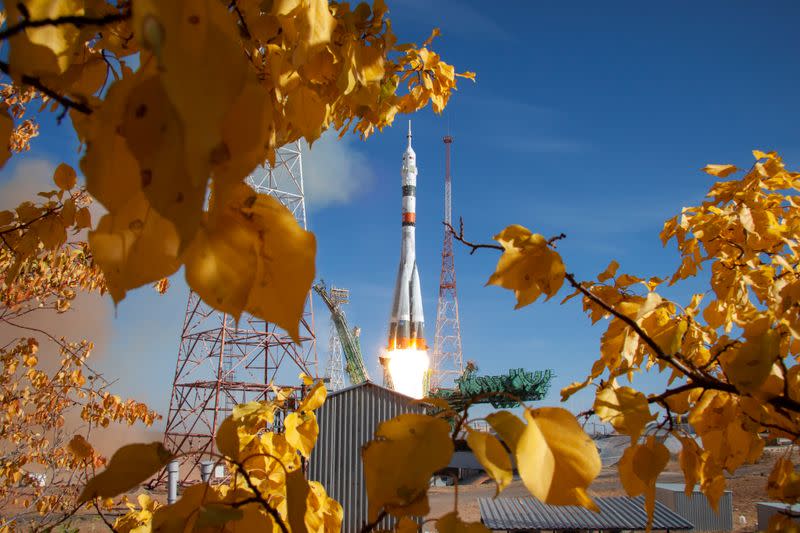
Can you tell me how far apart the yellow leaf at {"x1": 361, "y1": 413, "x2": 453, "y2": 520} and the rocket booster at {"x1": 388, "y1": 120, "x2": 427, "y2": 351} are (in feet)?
44.6

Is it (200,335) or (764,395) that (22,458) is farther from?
(200,335)

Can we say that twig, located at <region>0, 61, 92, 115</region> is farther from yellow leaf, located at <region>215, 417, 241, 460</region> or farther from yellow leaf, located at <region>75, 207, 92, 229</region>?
yellow leaf, located at <region>75, 207, 92, 229</region>

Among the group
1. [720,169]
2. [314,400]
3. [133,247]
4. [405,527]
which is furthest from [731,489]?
[133,247]

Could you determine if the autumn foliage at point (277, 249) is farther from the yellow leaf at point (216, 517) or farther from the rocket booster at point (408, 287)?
the rocket booster at point (408, 287)

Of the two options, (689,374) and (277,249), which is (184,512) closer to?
(277,249)

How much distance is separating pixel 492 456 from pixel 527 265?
0.18 meters

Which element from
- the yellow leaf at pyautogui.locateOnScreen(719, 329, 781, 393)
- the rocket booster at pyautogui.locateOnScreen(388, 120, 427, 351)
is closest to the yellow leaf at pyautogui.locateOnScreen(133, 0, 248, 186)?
the yellow leaf at pyautogui.locateOnScreen(719, 329, 781, 393)

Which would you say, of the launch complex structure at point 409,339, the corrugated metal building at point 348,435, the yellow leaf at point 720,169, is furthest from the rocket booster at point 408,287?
the yellow leaf at point 720,169

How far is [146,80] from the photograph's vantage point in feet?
0.57

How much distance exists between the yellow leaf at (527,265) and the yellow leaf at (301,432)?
25 centimetres

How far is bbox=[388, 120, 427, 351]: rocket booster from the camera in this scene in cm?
1388

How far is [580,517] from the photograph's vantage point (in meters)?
5.17

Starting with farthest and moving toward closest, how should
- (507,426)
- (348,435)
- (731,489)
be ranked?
(731,489), (348,435), (507,426)

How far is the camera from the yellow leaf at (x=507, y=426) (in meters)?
0.24
